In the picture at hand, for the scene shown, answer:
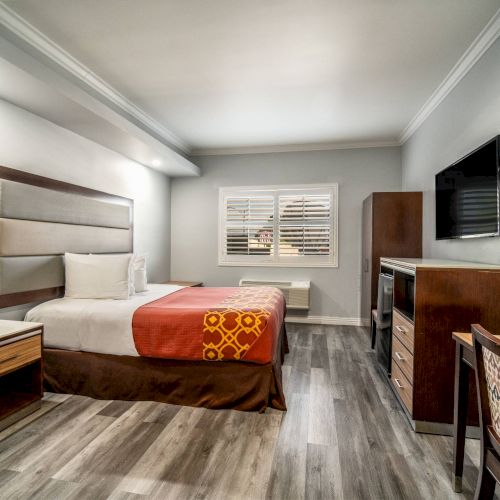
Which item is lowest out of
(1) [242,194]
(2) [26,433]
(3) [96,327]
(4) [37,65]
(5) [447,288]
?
(2) [26,433]

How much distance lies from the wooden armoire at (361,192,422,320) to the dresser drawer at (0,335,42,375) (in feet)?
11.1

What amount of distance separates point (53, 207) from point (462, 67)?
3.76 m

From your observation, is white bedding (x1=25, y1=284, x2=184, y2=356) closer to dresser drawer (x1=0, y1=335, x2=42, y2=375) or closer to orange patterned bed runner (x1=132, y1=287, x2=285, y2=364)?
orange patterned bed runner (x1=132, y1=287, x2=285, y2=364)

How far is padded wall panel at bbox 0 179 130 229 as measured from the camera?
2.46m

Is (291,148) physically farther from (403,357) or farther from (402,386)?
(402,386)

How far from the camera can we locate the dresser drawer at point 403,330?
83.1 inches

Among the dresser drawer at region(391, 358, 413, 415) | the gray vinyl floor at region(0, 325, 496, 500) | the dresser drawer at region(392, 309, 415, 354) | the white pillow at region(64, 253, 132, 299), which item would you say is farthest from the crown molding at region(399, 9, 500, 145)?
the white pillow at region(64, 253, 132, 299)

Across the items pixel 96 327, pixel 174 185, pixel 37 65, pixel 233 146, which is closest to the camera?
pixel 37 65

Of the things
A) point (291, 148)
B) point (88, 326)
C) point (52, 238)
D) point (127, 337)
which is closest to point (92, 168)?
point (52, 238)

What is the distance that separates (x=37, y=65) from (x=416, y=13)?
2.58 metres

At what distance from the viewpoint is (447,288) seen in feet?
6.45

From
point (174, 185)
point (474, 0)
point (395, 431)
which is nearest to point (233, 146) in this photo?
point (174, 185)

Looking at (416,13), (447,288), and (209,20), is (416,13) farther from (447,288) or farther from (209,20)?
(447,288)

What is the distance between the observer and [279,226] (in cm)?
503
